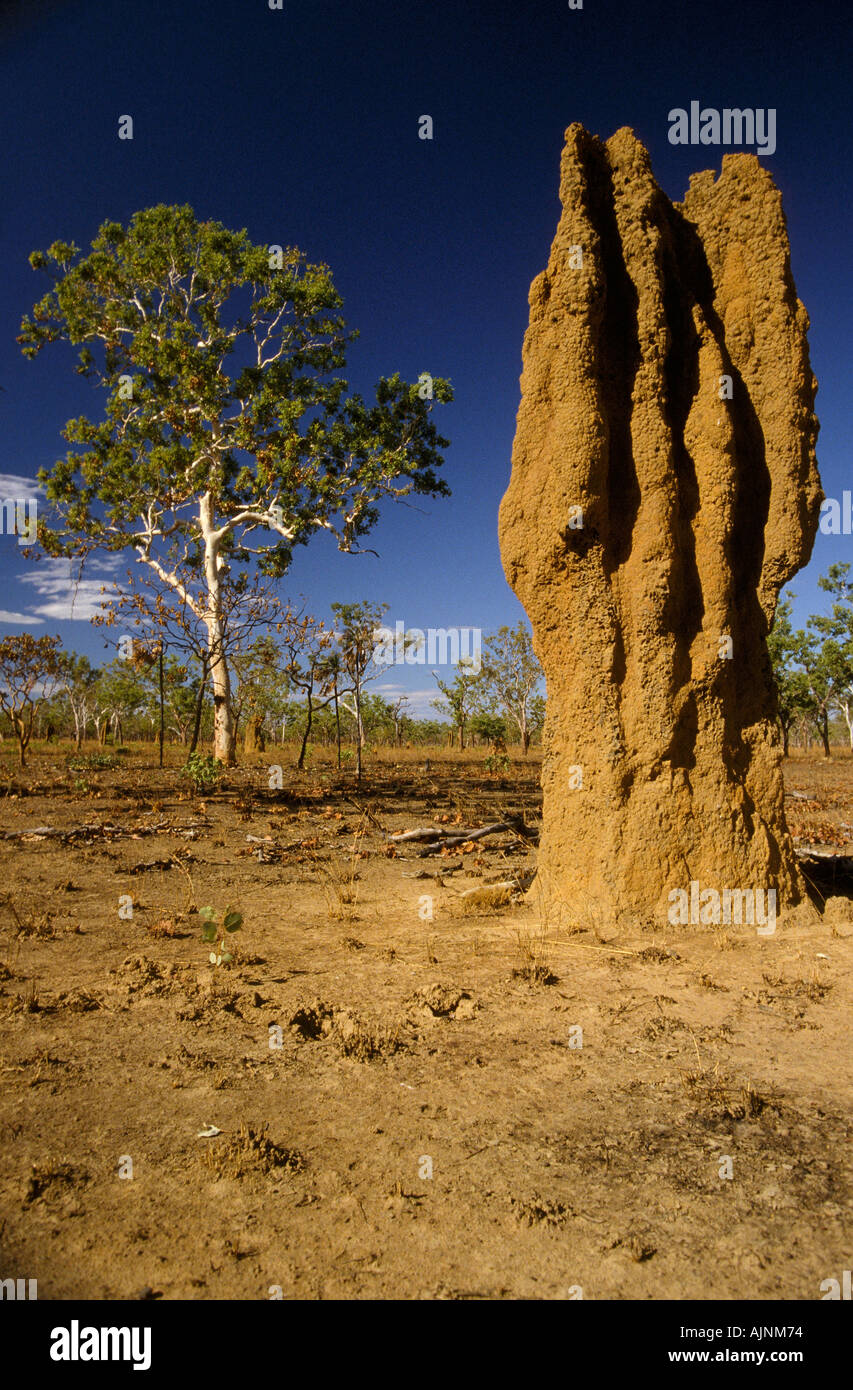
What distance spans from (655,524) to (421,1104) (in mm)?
4179

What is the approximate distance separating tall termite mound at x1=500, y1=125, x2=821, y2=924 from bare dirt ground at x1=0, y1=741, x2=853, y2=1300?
0.78m

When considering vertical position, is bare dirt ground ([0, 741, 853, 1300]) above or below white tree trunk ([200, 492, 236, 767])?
below

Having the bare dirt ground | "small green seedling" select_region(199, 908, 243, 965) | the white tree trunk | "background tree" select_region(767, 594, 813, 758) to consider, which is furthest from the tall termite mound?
"background tree" select_region(767, 594, 813, 758)

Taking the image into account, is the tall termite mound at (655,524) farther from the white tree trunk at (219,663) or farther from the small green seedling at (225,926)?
the white tree trunk at (219,663)

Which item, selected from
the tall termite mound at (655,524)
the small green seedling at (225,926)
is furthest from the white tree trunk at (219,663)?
the small green seedling at (225,926)

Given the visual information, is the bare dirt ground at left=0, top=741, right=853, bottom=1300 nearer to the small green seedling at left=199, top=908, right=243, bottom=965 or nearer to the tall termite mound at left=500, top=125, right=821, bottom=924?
the small green seedling at left=199, top=908, right=243, bottom=965

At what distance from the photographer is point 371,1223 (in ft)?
7.41

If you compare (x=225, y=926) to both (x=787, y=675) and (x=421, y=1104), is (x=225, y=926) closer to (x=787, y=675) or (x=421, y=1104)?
(x=421, y=1104)

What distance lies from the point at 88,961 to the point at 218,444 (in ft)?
55.5

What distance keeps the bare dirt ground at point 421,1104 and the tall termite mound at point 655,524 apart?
78cm

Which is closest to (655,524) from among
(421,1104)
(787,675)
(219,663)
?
(421,1104)

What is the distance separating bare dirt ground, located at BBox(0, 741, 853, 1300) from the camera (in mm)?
2109

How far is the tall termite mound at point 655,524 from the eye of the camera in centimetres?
527

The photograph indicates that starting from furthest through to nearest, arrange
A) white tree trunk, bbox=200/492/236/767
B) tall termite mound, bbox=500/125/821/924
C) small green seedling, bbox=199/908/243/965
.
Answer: white tree trunk, bbox=200/492/236/767 → tall termite mound, bbox=500/125/821/924 → small green seedling, bbox=199/908/243/965
